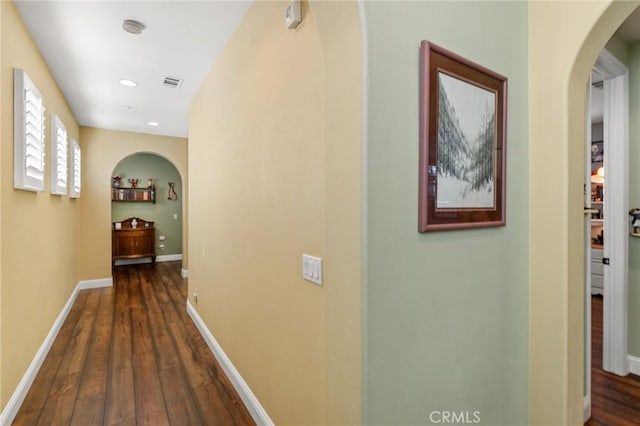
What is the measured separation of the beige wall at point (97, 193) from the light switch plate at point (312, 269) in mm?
5212

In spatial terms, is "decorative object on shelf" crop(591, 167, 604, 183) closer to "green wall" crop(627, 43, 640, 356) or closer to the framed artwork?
"green wall" crop(627, 43, 640, 356)

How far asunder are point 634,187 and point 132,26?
3863mm

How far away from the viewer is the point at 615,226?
98.3 inches

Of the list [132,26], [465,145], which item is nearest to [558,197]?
[465,145]

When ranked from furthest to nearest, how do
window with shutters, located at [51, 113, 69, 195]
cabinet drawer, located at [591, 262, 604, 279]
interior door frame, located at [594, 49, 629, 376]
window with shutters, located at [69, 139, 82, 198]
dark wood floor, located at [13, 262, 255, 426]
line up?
1. cabinet drawer, located at [591, 262, 604, 279]
2. window with shutters, located at [69, 139, 82, 198]
3. window with shutters, located at [51, 113, 69, 195]
4. interior door frame, located at [594, 49, 629, 376]
5. dark wood floor, located at [13, 262, 255, 426]

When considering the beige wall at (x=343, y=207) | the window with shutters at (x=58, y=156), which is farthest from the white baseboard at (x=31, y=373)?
the beige wall at (x=343, y=207)

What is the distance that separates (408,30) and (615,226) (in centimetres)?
250

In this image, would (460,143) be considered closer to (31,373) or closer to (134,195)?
(31,373)

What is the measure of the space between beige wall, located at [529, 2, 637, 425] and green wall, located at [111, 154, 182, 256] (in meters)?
7.42

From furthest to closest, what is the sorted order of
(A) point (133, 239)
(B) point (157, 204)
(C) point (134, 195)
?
(B) point (157, 204), (C) point (134, 195), (A) point (133, 239)

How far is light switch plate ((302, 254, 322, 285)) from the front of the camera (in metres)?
1.40

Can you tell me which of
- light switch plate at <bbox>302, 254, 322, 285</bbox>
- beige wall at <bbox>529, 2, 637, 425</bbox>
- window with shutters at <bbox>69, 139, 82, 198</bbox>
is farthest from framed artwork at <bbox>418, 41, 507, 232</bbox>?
window with shutters at <bbox>69, 139, 82, 198</bbox>

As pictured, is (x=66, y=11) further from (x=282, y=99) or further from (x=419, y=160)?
(x=419, y=160)

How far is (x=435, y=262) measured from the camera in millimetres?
1165
